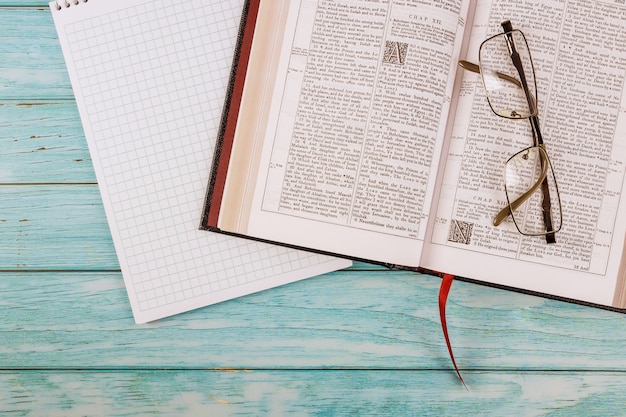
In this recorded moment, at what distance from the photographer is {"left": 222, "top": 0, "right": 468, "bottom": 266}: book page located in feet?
2.04

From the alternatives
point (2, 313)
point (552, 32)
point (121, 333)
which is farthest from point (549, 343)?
point (2, 313)

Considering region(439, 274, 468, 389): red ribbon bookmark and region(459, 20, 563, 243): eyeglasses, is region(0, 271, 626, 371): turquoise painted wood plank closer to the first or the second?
region(439, 274, 468, 389): red ribbon bookmark

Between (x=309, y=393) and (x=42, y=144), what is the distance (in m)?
0.51

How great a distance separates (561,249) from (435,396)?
262 millimetres

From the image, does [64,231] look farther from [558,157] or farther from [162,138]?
[558,157]

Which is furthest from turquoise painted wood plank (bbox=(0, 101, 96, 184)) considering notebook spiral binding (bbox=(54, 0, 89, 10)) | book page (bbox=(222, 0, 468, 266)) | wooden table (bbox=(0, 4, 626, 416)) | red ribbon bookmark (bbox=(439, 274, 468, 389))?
red ribbon bookmark (bbox=(439, 274, 468, 389))

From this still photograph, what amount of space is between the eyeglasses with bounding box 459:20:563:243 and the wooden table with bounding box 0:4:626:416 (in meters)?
0.13

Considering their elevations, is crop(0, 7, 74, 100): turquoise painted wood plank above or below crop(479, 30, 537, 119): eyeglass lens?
below

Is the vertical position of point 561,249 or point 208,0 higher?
point 208,0

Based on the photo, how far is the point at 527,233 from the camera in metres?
0.63

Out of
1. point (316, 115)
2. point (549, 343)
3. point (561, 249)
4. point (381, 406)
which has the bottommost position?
point (381, 406)

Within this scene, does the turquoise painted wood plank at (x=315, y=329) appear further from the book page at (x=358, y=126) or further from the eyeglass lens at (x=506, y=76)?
the eyeglass lens at (x=506, y=76)

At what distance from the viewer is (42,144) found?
0.71 metres

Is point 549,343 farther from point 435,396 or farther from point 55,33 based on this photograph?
point 55,33
